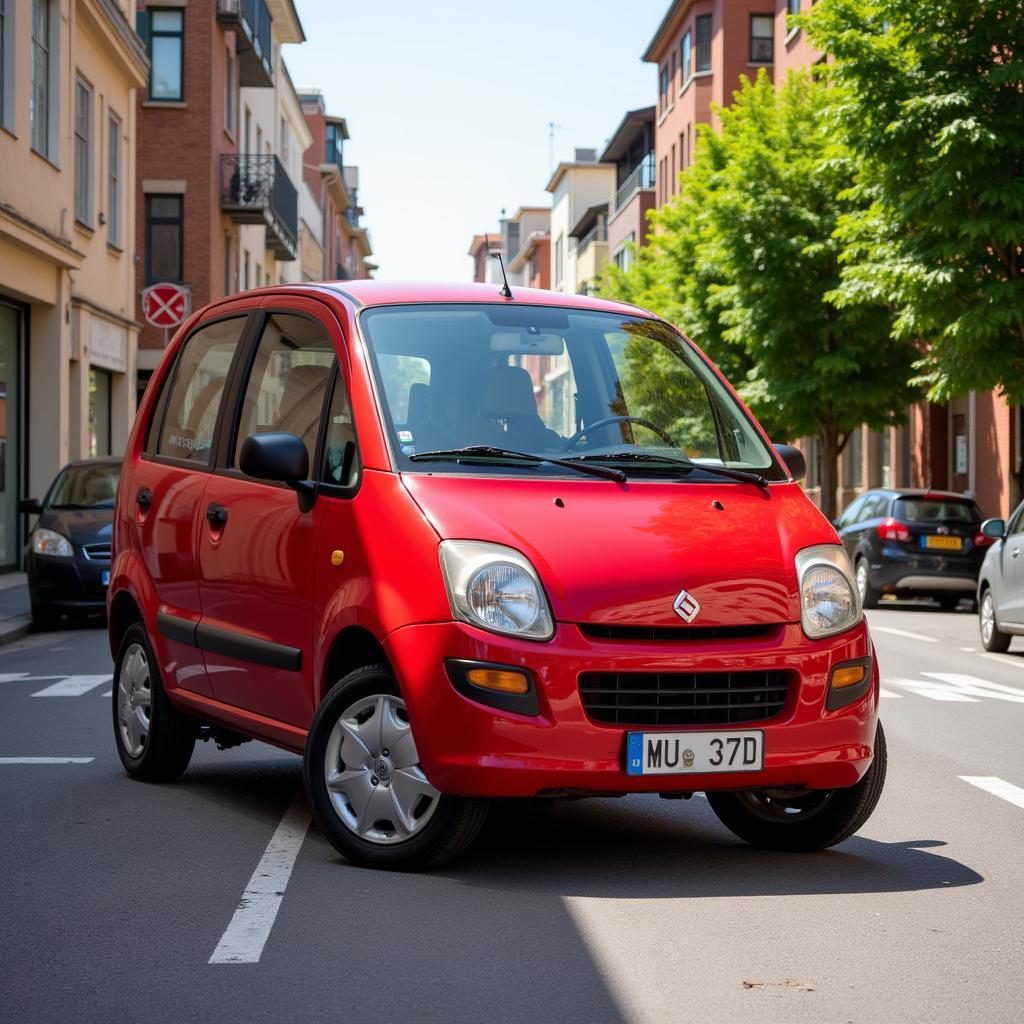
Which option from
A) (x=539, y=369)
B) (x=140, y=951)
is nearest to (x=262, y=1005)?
(x=140, y=951)

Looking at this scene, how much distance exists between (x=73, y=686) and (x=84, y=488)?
671 cm

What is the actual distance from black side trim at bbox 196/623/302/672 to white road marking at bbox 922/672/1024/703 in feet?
23.6

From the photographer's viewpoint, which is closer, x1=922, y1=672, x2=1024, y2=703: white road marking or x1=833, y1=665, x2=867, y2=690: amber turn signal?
x1=833, y1=665, x2=867, y2=690: amber turn signal

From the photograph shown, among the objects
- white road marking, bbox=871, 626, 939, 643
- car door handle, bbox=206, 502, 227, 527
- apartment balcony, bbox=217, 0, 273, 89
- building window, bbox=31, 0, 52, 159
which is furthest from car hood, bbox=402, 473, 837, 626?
apartment balcony, bbox=217, 0, 273, 89

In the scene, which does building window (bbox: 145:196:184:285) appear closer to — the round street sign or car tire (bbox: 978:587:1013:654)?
the round street sign

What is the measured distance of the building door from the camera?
84.0 ft

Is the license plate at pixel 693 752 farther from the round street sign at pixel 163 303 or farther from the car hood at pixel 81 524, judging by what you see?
the round street sign at pixel 163 303

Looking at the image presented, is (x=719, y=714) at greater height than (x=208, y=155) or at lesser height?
lesser

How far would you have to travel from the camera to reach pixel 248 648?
274 inches

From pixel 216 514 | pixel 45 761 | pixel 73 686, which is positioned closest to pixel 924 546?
pixel 73 686

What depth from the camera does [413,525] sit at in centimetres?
598

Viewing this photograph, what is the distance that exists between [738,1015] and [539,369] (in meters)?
3.08

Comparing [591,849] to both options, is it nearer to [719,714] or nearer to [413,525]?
[719,714]

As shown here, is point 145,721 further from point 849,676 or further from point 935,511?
point 935,511
